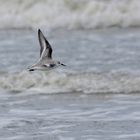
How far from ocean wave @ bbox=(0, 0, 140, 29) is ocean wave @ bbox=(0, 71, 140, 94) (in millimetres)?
5214

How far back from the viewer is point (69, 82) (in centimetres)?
1125

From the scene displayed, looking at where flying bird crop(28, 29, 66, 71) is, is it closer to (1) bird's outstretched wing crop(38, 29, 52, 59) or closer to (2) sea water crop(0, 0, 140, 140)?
(1) bird's outstretched wing crop(38, 29, 52, 59)

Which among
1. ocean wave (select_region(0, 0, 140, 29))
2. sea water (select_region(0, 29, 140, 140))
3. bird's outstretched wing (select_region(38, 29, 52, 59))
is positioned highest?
ocean wave (select_region(0, 0, 140, 29))

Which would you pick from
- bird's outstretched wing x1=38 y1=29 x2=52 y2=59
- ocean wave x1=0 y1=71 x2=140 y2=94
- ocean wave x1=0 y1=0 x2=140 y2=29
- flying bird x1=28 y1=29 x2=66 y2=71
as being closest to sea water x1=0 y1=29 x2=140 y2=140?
ocean wave x1=0 y1=71 x2=140 y2=94

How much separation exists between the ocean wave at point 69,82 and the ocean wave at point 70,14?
5214 millimetres

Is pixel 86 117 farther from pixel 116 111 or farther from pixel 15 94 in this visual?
pixel 15 94

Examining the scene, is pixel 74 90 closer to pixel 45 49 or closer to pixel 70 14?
pixel 45 49

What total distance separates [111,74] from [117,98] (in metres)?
1.30

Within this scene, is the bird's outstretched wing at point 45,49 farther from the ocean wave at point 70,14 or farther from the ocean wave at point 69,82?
the ocean wave at point 70,14

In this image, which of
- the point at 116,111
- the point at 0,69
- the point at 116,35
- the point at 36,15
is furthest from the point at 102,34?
the point at 116,111

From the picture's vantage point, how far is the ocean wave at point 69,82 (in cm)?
1087

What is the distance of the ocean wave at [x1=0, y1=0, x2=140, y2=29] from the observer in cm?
1702

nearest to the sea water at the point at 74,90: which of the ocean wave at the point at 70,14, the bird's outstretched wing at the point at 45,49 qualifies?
the bird's outstretched wing at the point at 45,49

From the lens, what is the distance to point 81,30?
16438mm
